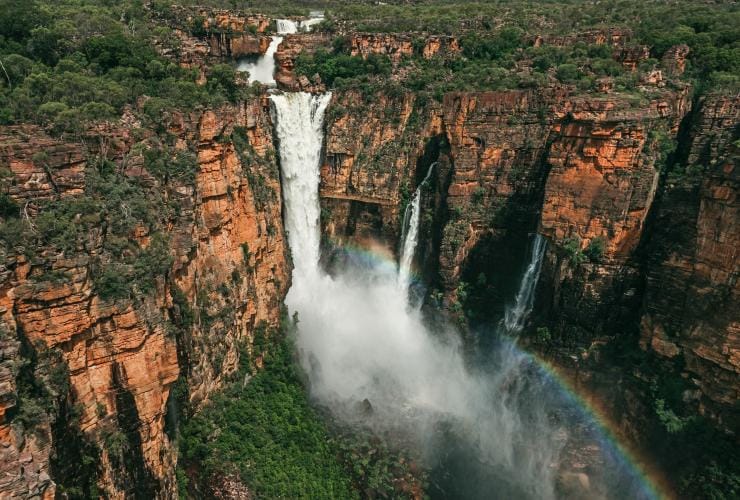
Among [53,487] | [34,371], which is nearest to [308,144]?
[34,371]

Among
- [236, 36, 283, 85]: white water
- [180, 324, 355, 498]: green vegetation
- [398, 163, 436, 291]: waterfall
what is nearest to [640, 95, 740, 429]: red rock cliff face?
[398, 163, 436, 291]: waterfall

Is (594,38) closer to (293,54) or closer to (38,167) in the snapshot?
(293,54)

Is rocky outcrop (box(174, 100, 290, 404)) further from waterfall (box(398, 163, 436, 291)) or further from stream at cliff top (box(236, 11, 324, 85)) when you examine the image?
stream at cliff top (box(236, 11, 324, 85))

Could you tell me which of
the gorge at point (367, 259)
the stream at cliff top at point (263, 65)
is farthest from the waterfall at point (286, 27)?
the gorge at point (367, 259)

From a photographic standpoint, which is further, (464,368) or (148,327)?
(464,368)

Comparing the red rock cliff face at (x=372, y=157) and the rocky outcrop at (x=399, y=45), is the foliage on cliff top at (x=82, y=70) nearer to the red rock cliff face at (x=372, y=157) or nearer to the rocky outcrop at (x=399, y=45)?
the red rock cliff face at (x=372, y=157)

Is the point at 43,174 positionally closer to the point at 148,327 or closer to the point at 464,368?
the point at 148,327
